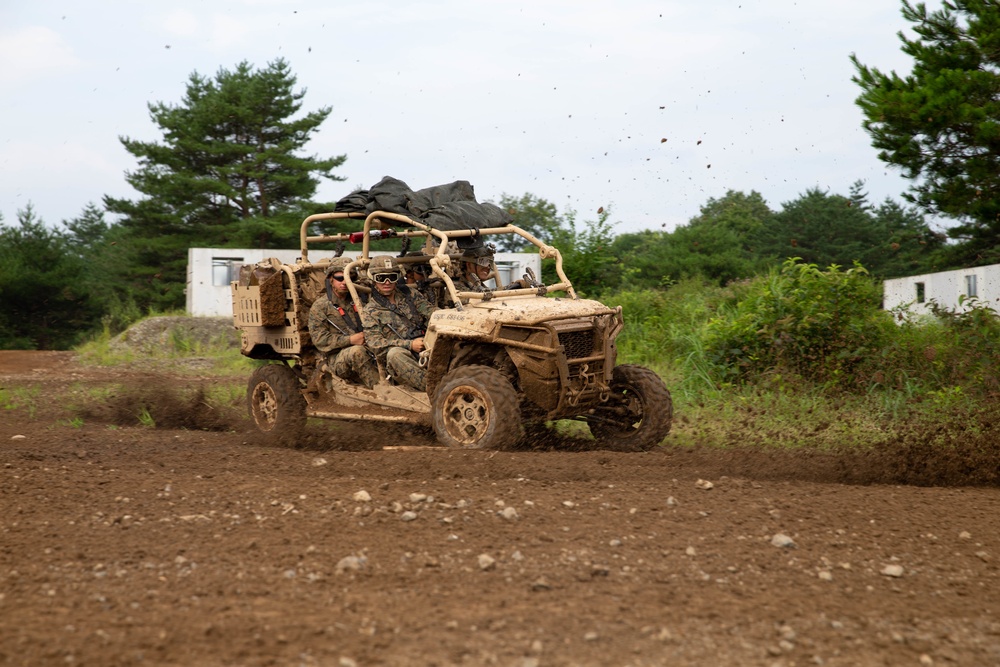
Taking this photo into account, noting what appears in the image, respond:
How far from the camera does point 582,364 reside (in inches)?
330

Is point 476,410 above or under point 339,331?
under

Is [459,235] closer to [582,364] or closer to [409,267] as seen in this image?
[409,267]

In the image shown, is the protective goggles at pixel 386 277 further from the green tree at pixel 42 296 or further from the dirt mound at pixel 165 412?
the green tree at pixel 42 296

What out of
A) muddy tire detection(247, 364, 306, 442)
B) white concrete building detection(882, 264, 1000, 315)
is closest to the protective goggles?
muddy tire detection(247, 364, 306, 442)

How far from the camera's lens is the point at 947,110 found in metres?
10.5

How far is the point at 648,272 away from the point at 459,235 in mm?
34434

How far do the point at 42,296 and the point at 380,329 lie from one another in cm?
3002

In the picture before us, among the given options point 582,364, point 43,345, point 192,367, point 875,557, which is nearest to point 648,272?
point 43,345

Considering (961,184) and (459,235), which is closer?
(459,235)

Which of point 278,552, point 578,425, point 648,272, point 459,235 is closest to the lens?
point 278,552

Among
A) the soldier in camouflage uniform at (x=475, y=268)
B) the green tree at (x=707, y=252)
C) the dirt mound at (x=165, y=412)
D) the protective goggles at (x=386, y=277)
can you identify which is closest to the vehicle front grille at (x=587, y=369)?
the soldier in camouflage uniform at (x=475, y=268)

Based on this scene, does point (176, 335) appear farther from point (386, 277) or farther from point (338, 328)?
point (386, 277)

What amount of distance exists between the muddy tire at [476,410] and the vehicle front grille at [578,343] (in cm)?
60

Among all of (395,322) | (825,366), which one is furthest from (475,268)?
(825,366)
